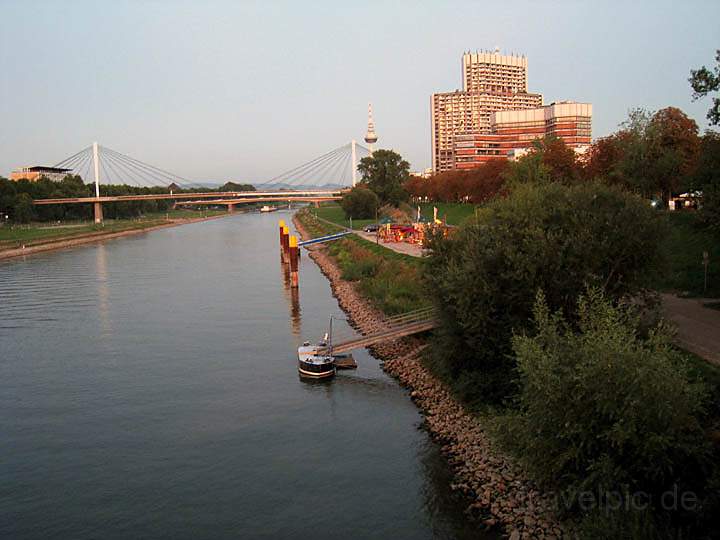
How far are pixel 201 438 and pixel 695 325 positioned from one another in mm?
9401

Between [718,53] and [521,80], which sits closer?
[718,53]

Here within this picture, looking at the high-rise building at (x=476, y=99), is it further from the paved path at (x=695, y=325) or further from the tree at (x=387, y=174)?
the paved path at (x=695, y=325)

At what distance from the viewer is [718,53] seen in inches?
601

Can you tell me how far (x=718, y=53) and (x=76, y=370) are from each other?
53.5 feet

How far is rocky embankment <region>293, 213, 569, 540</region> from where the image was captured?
8664 mm

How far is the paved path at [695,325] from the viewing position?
11.4 m

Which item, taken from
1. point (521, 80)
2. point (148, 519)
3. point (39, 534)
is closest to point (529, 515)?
point (148, 519)

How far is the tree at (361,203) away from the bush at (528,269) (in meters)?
49.4

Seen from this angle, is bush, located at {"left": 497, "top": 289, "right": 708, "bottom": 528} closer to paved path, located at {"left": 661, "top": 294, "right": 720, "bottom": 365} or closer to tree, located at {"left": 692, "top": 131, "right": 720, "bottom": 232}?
paved path, located at {"left": 661, "top": 294, "right": 720, "bottom": 365}

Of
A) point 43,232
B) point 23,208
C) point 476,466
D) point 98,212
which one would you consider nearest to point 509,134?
point 98,212

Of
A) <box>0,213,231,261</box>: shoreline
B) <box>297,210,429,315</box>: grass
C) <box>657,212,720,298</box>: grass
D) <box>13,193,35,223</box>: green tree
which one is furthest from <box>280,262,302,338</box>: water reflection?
<box>13,193,35,223</box>: green tree

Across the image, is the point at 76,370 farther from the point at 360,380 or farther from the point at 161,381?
the point at 360,380

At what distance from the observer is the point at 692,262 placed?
19.2m

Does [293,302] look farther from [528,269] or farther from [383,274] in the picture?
[528,269]
